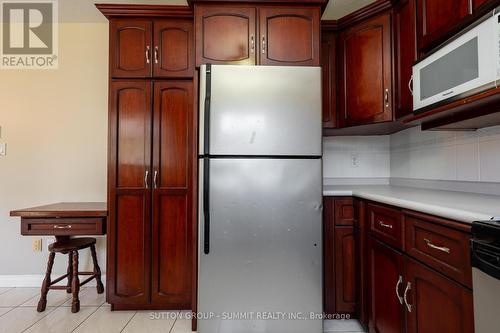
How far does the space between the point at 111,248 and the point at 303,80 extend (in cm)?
184

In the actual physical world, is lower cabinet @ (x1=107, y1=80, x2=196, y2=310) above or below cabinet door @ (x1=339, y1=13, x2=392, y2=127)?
below

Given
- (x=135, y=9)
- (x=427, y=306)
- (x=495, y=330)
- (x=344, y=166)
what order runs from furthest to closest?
(x=344, y=166) → (x=135, y=9) → (x=427, y=306) → (x=495, y=330)

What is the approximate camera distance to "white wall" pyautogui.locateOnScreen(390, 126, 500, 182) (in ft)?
5.10

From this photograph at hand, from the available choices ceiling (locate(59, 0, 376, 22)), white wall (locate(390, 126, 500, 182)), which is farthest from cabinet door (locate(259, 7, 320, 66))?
white wall (locate(390, 126, 500, 182))

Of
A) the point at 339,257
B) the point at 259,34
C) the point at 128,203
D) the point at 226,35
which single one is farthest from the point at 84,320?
the point at 259,34

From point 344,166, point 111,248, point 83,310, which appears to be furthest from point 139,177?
point 344,166

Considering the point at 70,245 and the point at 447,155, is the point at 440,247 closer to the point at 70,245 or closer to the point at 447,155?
the point at 447,155

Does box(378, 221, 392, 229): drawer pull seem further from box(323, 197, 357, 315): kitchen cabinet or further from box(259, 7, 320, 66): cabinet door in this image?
box(259, 7, 320, 66): cabinet door

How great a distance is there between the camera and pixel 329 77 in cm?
230

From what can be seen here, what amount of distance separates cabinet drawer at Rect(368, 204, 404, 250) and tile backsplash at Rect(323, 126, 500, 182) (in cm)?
62

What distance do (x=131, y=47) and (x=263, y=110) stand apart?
48.7 inches

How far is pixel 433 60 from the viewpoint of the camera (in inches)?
54.9

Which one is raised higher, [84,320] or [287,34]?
[287,34]

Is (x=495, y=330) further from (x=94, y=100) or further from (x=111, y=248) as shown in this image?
(x=94, y=100)
